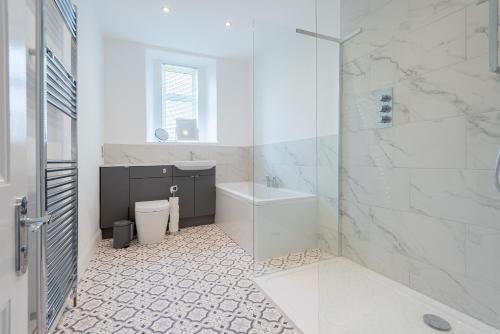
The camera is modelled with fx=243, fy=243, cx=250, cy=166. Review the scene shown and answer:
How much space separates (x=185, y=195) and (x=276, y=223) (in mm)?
1480

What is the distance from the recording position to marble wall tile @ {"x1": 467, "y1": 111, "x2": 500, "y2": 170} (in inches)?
52.0

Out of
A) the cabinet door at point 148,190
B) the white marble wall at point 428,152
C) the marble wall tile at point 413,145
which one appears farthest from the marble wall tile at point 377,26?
the cabinet door at point 148,190

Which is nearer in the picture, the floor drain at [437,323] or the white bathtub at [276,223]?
the floor drain at [437,323]

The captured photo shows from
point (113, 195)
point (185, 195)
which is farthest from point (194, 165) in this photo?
point (113, 195)

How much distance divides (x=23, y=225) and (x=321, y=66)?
101 inches

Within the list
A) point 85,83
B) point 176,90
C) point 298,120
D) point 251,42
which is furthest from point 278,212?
point 176,90

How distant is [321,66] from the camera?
2.48 metres

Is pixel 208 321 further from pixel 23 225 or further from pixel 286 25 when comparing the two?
pixel 286 25

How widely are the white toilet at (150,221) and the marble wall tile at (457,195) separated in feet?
7.86

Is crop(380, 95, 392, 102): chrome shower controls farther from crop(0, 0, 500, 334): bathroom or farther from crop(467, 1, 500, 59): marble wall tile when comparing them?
crop(467, 1, 500, 59): marble wall tile

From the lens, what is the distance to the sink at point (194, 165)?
10.3 ft

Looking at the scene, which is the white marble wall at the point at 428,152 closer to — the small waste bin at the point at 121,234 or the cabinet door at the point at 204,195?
the cabinet door at the point at 204,195

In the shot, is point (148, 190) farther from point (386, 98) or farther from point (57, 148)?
point (386, 98)

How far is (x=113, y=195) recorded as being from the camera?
9.49 feet
